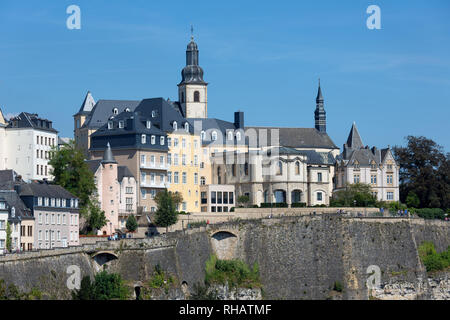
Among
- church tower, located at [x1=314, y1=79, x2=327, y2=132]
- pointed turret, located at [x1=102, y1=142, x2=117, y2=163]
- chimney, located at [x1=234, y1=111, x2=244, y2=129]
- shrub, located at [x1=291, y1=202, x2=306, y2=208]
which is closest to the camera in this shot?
pointed turret, located at [x1=102, y1=142, x2=117, y2=163]

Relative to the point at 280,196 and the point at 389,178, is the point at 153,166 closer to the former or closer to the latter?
the point at 280,196

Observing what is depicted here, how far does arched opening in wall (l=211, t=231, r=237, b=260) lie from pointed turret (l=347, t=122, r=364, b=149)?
Result: 41.9 m

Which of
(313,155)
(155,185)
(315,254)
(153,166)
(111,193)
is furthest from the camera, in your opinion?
(313,155)

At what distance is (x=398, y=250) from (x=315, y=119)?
51.0m

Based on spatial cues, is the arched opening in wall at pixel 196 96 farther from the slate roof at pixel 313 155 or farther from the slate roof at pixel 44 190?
the slate roof at pixel 44 190

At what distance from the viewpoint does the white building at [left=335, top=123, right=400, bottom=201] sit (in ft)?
501

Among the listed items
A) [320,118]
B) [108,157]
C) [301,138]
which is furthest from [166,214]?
[320,118]

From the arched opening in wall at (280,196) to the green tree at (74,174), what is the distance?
914 inches

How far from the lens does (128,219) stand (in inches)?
5022

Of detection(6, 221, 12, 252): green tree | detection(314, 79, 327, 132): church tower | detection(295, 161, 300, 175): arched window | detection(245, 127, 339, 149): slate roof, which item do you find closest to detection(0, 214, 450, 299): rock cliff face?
detection(6, 221, 12, 252): green tree

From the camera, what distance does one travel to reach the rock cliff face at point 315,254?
392 ft

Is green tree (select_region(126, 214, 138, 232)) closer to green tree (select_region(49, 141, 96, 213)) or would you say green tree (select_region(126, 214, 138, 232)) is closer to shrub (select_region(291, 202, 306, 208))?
green tree (select_region(49, 141, 96, 213))

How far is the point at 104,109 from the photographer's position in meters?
153

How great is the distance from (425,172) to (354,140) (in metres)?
19.6
